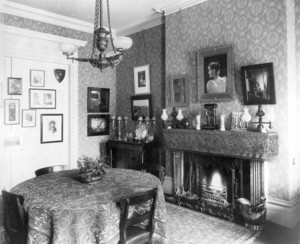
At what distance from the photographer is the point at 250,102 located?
11.9 ft

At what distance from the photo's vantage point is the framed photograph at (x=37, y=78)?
4.81 m

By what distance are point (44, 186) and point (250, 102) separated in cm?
278

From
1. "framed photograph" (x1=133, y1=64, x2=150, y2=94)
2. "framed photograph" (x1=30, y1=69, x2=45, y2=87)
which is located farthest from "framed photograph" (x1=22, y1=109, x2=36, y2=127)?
"framed photograph" (x1=133, y1=64, x2=150, y2=94)

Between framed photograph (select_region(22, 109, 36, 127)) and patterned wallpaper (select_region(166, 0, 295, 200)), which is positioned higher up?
patterned wallpaper (select_region(166, 0, 295, 200))

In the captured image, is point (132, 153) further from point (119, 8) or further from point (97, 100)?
point (119, 8)

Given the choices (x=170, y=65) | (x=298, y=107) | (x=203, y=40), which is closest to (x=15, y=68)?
(x=170, y=65)

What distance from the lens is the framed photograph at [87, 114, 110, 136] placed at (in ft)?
18.5

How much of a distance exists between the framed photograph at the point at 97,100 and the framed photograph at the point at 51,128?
2.26 ft

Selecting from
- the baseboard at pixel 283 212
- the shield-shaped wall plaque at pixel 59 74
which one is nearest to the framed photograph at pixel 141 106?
the shield-shaped wall plaque at pixel 59 74

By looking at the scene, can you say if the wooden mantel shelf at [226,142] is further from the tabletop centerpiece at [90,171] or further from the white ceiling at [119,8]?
the white ceiling at [119,8]

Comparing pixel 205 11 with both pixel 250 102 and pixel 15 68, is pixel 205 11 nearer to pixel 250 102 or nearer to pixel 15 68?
pixel 250 102

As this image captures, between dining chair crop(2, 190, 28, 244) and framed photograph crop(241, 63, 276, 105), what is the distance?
3.00 meters

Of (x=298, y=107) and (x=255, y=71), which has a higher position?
(x=255, y=71)

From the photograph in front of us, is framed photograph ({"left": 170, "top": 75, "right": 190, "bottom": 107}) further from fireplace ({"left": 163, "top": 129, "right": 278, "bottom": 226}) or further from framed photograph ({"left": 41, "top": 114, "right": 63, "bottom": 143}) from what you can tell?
framed photograph ({"left": 41, "top": 114, "right": 63, "bottom": 143})
